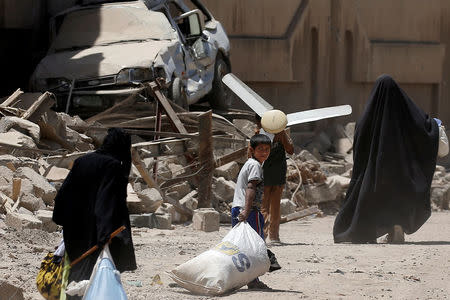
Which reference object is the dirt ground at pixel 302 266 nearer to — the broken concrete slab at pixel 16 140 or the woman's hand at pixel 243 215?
the woman's hand at pixel 243 215

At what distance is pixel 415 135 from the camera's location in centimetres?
A: 1016

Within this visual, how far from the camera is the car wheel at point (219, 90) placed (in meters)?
16.1

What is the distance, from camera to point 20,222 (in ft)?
30.5

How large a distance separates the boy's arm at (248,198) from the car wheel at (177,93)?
6.93 meters

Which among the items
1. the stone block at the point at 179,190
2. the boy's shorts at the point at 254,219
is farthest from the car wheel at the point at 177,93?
the boy's shorts at the point at 254,219

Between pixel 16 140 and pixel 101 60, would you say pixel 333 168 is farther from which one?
pixel 16 140

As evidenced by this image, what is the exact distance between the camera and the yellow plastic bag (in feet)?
17.7

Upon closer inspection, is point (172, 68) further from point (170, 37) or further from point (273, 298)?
point (273, 298)

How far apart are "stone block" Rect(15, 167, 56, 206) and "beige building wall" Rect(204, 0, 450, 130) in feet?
29.0

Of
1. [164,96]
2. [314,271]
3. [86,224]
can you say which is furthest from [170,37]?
[86,224]

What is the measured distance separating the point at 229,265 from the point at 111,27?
882 centimetres

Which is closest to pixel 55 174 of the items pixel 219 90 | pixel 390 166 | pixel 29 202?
pixel 29 202

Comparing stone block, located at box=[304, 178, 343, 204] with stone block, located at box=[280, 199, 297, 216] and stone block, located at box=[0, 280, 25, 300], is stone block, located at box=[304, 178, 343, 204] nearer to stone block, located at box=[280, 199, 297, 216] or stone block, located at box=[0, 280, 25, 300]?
stone block, located at box=[280, 199, 297, 216]

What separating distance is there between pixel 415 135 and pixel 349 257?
1.75 m
